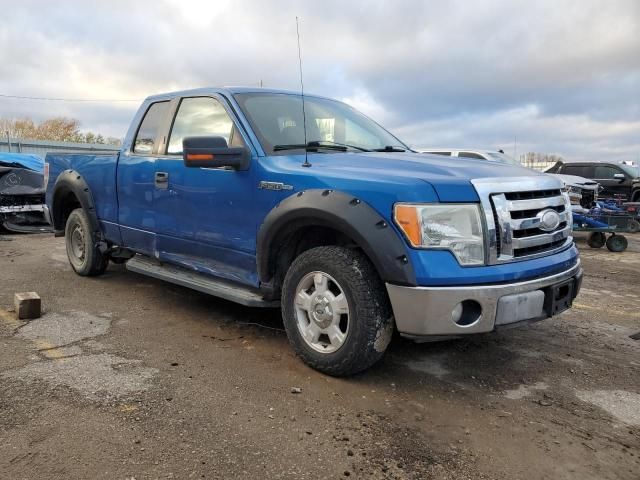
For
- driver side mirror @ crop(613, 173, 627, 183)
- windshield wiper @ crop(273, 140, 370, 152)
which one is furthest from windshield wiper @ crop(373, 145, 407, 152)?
driver side mirror @ crop(613, 173, 627, 183)

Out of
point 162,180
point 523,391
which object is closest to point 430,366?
point 523,391

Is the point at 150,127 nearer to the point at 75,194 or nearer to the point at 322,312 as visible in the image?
the point at 75,194

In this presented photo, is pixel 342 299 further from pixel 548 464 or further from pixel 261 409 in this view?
pixel 548 464

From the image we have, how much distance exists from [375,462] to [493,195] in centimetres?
161

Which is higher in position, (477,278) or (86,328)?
(477,278)

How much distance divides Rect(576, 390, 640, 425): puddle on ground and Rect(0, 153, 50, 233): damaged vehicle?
10.2m

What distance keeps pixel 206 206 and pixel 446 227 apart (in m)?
1.98

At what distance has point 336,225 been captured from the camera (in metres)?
3.25

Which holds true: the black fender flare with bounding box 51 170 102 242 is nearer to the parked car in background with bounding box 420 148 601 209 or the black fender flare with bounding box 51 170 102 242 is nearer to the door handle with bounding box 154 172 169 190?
the door handle with bounding box 154 172 169 190

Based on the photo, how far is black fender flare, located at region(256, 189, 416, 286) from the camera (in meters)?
3.01

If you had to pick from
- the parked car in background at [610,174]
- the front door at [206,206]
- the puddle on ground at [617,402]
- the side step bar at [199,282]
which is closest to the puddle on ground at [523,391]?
the puddle on ground at [617,402]

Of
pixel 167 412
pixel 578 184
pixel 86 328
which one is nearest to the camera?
pixel 167 412

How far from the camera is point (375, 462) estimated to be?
8.34ft

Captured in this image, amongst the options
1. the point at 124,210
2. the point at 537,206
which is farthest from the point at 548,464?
the point at 124,210
